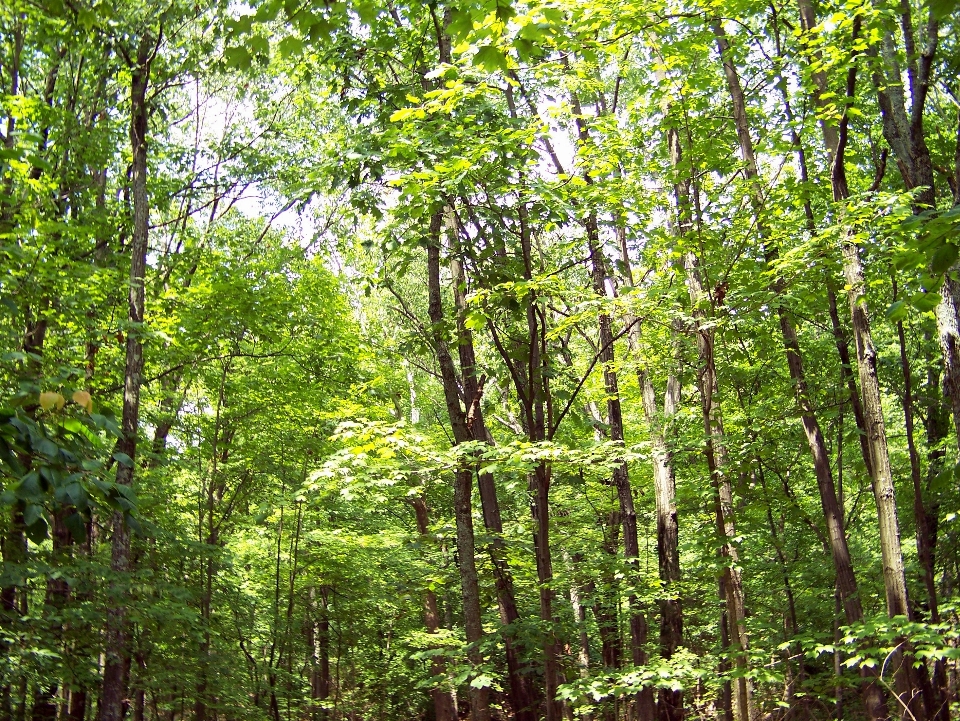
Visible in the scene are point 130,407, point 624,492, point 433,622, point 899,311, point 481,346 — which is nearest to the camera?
point 899,311

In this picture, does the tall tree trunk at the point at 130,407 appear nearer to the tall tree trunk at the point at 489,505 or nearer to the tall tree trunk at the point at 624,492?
the tall tree trunk at the point at 489,505

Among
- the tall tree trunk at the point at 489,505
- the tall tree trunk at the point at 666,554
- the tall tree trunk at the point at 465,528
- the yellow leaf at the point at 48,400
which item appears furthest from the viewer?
the tall tree trunk at the point at 666,554

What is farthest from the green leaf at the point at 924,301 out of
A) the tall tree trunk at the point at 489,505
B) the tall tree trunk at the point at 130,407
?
the tall tree trunk at the point at 130,407

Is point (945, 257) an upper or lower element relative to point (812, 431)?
upper

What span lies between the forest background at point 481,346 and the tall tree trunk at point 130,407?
46 mm

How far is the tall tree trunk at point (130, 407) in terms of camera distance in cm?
752

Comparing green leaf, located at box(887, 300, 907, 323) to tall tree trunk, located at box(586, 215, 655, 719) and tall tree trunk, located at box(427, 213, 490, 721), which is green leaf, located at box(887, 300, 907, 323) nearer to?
tall tree trunk, located at box(427, 213, 490, 721)

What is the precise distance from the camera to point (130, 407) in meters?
8.03

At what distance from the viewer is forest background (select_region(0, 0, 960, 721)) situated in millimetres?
5887

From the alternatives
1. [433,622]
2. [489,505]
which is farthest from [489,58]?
[433,622]

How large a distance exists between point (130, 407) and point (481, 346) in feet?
18.2

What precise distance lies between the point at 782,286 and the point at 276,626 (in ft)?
33.8

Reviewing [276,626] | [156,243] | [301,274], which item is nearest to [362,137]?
[301,274]

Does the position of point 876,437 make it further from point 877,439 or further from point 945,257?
point 945,257
